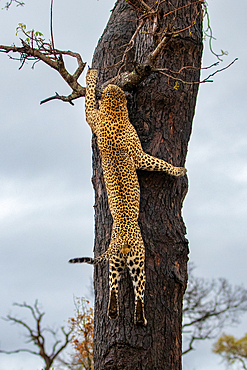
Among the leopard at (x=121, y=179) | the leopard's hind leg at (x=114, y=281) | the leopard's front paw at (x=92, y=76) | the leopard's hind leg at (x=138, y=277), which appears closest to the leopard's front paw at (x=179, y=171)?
the leopard at (x=121, y=179)

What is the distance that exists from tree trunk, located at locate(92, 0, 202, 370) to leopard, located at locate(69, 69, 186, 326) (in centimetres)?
20

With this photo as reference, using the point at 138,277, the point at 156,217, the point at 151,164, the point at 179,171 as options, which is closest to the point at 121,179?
the point at 151,164

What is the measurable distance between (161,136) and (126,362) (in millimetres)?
2973

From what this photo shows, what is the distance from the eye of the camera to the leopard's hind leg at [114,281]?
17.7ft

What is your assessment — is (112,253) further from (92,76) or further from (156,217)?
(92,76)

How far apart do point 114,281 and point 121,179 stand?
128 centimetres

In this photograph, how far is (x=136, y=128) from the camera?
630cm

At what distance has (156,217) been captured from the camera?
19.6 feet

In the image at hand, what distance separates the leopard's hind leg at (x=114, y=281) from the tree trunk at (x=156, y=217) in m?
0.15

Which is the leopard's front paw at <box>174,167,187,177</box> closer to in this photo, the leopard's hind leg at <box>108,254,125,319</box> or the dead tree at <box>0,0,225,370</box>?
the dead tree at <box>0,0,225,370</box>

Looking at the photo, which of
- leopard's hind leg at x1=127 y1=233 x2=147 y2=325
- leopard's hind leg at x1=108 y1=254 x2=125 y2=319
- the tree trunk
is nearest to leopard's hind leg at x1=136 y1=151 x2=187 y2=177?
the tree trunk

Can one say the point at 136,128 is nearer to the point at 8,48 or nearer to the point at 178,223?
the point at 178,223

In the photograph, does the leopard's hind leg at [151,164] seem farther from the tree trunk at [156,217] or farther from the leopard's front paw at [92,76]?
the leopard's front paw at [92,76]

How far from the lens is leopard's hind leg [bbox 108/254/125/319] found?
5383 mm
